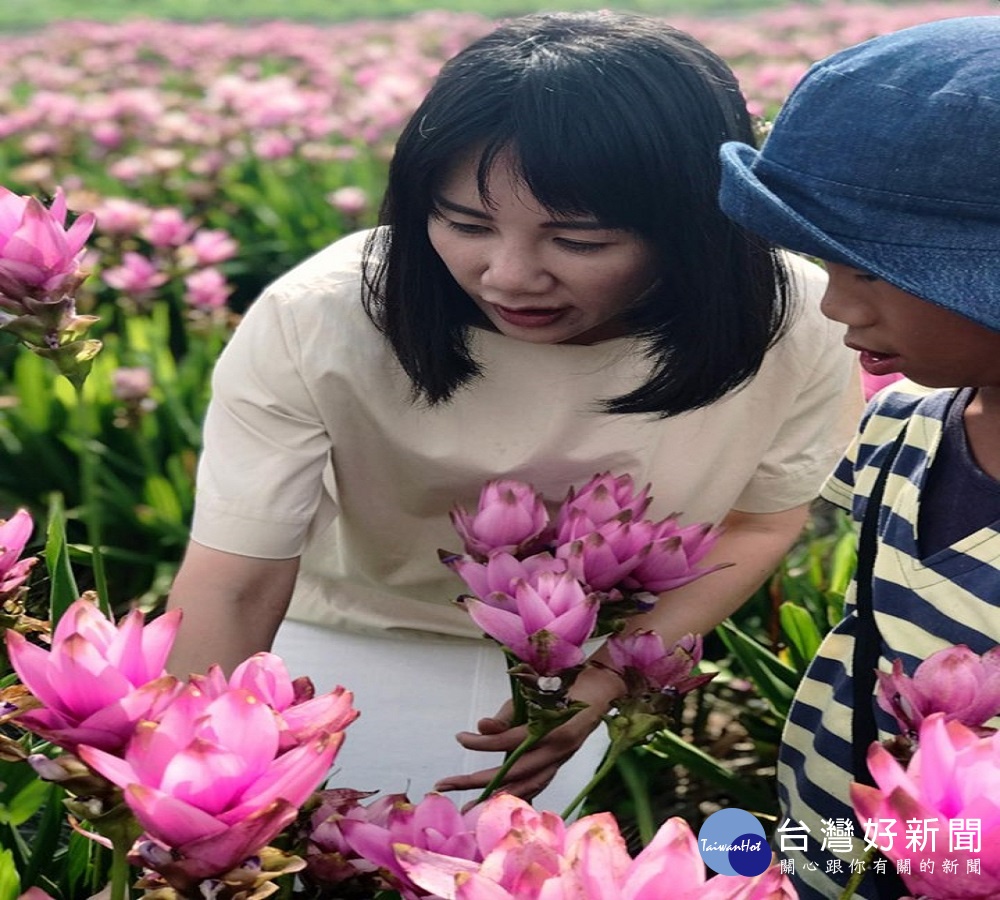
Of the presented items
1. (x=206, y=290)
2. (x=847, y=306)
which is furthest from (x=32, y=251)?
(x=206, y=290)

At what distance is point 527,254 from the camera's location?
1315mm

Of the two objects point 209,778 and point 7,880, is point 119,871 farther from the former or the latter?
point 7,880

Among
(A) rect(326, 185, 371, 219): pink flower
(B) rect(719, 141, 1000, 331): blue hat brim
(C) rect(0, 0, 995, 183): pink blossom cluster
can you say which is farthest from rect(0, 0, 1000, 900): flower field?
(C) rect(0, 0, 995, 183): pink blossom cluster

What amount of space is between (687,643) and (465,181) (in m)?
0.51

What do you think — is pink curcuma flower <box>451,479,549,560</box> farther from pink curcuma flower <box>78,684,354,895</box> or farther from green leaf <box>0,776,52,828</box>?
green leaf <box>0,776,52,828</box>

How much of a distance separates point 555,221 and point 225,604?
1.61 feet

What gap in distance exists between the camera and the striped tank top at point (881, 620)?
1264 mm

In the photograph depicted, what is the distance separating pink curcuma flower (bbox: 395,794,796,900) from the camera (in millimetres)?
640

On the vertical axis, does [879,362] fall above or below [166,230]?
above

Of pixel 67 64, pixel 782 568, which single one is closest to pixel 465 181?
pixel 782 568

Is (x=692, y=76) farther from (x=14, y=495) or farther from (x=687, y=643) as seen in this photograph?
(x=14, y=495)

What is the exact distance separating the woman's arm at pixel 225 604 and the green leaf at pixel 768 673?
2.15 feet

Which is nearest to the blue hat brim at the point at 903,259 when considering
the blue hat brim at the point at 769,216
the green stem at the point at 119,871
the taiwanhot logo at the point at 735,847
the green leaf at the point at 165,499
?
the blue hat brim at the point at 769,216

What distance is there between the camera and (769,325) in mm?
1500
